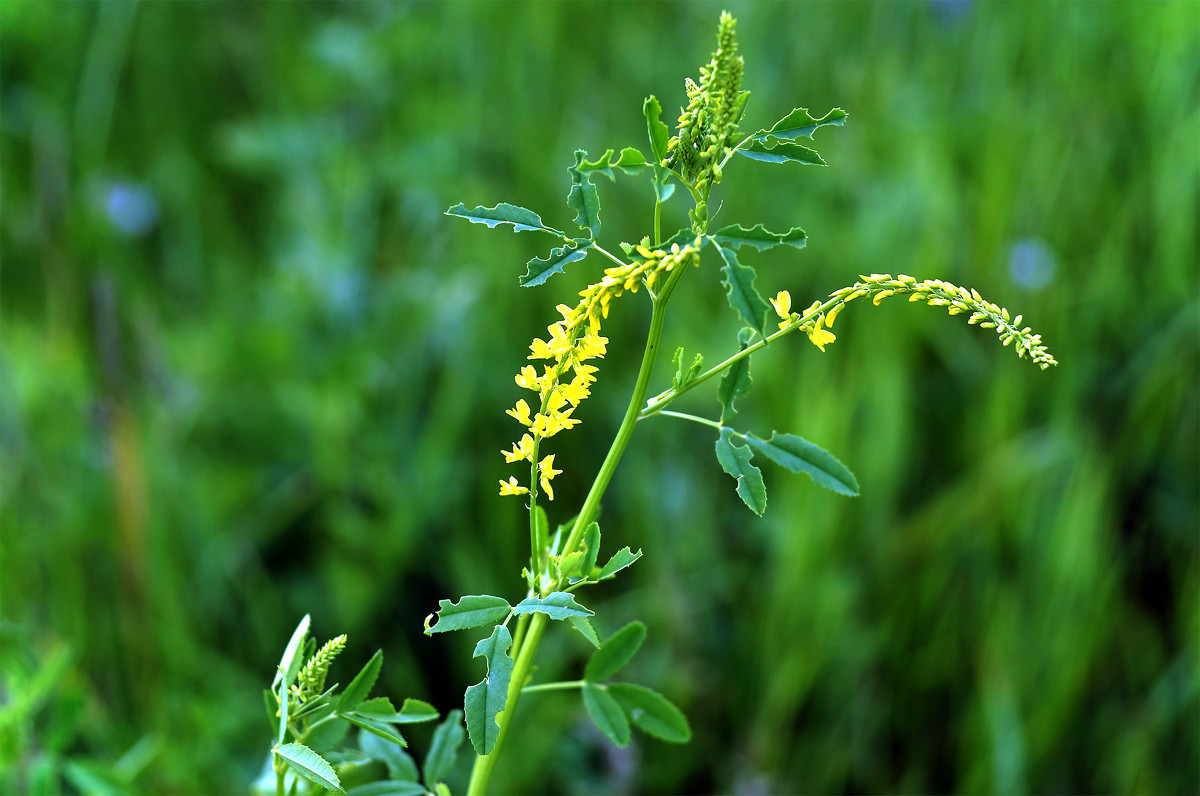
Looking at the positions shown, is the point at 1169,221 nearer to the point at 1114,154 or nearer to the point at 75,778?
the point at 1114,154

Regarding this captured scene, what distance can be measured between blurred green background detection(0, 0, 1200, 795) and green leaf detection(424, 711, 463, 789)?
45cm

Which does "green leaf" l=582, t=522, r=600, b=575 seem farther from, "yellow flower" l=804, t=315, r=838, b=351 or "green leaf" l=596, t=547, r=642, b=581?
"yellow flower" l=804, t=315, r=838, b=351

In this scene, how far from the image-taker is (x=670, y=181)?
0.62 meters

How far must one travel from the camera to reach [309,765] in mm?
562

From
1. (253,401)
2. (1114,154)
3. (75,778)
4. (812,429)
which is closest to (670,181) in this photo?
(75,778)

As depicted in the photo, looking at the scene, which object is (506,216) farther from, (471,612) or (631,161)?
(471,612)

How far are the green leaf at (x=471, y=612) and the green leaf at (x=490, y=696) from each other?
19mm

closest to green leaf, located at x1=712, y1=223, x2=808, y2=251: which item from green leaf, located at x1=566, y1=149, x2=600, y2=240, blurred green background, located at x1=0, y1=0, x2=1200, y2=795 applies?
green leaf, located at x1=566, y1=149, x2=600, y2=240

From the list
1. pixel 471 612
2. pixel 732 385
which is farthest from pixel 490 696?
pixel 732 385

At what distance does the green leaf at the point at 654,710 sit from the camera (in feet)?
2.55

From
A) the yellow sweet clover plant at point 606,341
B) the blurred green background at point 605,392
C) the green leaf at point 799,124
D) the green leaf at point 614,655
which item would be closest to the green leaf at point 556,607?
the yellow sweet clover plant at point 606,341

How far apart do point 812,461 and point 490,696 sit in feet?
0.95

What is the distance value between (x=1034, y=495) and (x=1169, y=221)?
787 millimetres

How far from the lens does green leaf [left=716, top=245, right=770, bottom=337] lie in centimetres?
58
